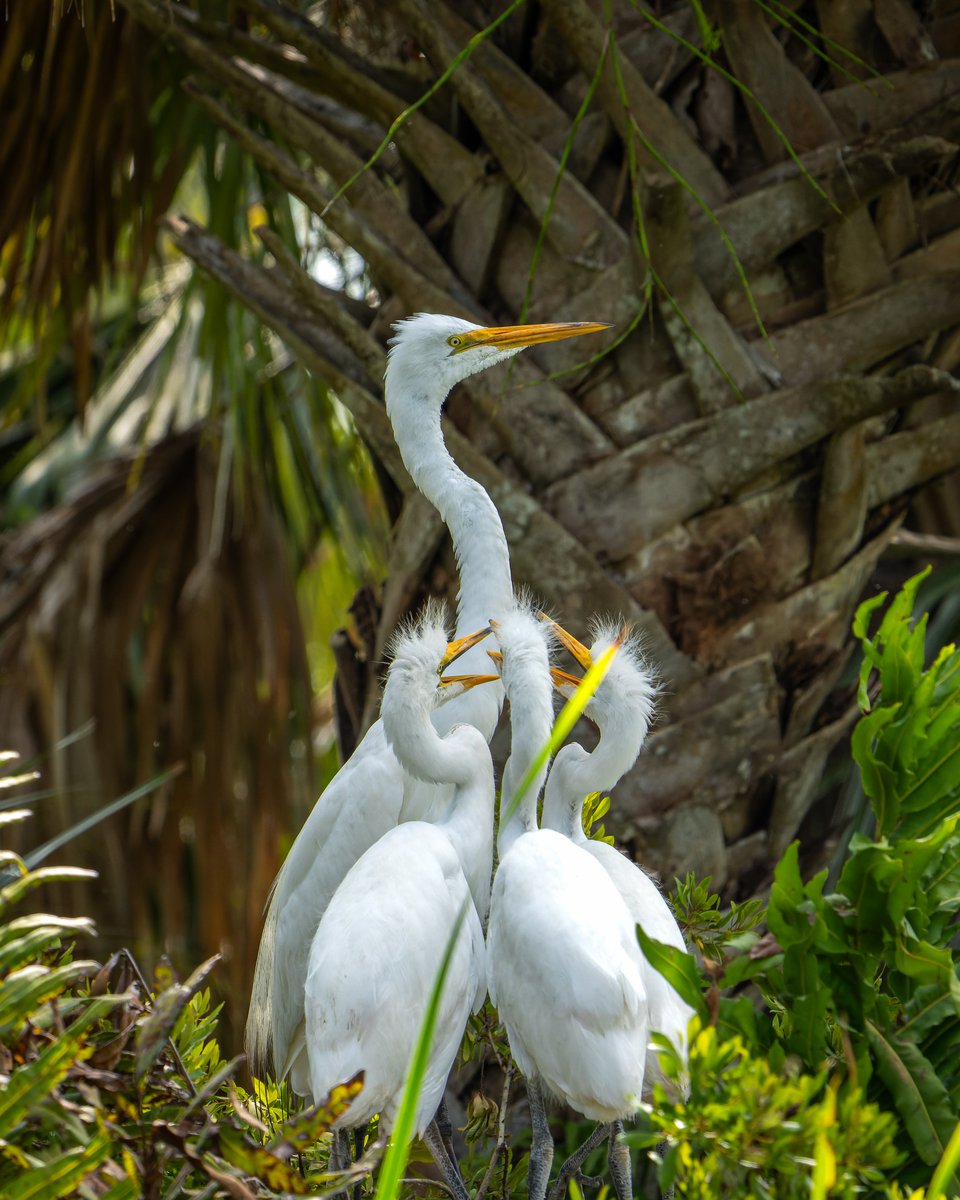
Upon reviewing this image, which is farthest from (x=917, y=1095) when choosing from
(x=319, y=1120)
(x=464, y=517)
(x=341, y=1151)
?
(x=464, y=517)

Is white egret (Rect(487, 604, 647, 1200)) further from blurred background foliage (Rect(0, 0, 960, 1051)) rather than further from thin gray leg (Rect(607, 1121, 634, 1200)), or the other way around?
blurred background foliage (Rect(0, 0, 960, 1051))

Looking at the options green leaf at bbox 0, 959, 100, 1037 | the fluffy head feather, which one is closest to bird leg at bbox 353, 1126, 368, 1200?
green leaf at bbox 0, 959, 100, 1037

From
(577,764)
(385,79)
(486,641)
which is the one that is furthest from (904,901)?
(385,79)

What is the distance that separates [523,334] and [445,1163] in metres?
1.26

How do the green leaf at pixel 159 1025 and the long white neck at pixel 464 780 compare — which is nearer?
the green leaf at pixel 159 1025

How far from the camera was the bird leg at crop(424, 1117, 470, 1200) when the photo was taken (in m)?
1.71

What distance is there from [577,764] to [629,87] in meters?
1.13

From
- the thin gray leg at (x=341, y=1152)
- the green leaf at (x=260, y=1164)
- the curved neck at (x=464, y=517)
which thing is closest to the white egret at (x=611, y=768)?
the curved neck at (x=464, y=517)

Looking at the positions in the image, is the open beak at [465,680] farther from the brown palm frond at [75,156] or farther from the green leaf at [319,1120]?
the brown palm frond at [75,156]

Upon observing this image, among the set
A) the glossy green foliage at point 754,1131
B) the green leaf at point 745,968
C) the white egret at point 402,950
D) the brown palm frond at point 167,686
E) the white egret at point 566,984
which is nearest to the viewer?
the glossy green foliage at point 754,1131

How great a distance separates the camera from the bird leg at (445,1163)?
5.63ft

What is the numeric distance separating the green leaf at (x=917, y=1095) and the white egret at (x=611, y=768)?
420mm

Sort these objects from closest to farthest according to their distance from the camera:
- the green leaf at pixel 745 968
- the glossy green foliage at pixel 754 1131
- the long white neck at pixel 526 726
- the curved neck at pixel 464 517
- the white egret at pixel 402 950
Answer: the glossy green foliage at pixel 754 1131
the green leaf at pixel 745 968
the white egret at pixel 402 950
the long white neck at pixel 526 726
the curved neck at pixel 464 517

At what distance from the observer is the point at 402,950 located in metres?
1.71
